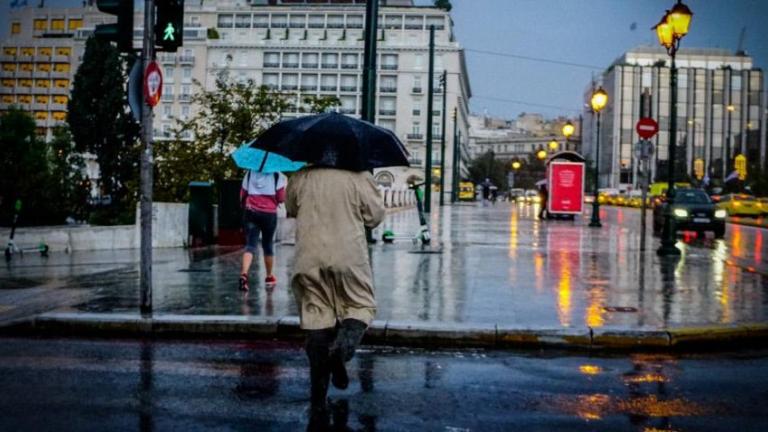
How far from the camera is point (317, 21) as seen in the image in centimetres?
11544

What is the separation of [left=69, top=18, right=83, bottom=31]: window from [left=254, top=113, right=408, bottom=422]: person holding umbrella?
137656 mm

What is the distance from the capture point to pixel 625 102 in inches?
5369

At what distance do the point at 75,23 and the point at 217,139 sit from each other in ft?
392

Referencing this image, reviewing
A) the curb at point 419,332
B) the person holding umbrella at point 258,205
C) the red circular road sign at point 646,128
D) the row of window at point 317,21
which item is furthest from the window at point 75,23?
the curb at point 419,332

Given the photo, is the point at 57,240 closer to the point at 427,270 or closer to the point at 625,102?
the point at 427,270

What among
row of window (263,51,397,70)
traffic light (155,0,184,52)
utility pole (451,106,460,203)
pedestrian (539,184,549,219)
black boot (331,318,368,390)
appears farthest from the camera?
row of window (263,51,397,70)

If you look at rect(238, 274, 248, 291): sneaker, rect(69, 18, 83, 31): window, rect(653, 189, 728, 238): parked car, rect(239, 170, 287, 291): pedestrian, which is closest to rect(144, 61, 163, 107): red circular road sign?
rect(239, 170, 287, 291): pedestrian

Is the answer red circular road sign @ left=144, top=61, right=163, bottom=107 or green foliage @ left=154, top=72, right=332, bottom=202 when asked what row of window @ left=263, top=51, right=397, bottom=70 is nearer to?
green foliage @ left=154, top=72, right=332, bottom=202

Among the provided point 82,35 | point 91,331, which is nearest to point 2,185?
point 91,331

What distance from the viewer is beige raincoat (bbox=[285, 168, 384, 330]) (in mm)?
5191

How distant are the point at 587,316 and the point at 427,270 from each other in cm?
458

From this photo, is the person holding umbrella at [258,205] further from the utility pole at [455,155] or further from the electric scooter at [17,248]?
the utility pole at [455,155]

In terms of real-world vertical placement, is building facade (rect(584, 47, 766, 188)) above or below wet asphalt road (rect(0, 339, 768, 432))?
above

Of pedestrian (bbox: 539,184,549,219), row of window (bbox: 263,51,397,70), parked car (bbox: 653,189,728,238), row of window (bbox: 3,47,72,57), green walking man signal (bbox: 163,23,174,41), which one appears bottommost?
parked car (bbox: 653,189,728,238)
